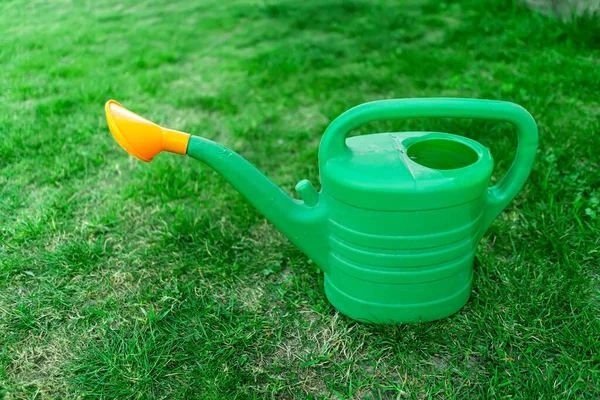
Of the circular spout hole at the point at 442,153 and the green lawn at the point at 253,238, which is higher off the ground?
the circular spout hole at the point at 442,153

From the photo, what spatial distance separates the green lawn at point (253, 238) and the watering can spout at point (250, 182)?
0.26m

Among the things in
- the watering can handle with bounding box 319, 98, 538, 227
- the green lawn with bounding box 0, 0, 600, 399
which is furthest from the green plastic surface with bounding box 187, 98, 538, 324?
the green lawn with bounding box 0, 0, 600, 399

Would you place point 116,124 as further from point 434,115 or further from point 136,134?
point 434,115

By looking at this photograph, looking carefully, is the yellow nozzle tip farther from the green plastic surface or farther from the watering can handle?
the watering can handle

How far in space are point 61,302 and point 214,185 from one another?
32.7 inches

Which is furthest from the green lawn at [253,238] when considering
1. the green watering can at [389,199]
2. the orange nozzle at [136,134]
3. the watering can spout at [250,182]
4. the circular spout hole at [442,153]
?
the orange nozzle at [136,134]

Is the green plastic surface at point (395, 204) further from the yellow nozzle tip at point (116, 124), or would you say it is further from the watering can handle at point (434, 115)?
the yellow nozzle tip at point (116, 124)

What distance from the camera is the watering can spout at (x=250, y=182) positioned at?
139cm

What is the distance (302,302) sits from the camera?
1.70 metres

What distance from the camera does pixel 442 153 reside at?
1.58 metres

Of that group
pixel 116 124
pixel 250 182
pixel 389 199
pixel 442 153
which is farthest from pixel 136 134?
pixel 442 153

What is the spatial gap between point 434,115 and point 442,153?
A: 0.29 m

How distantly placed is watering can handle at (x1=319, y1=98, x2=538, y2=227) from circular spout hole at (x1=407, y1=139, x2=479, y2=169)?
14 cm

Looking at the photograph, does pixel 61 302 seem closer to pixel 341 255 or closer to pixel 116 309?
pixel 116 309
